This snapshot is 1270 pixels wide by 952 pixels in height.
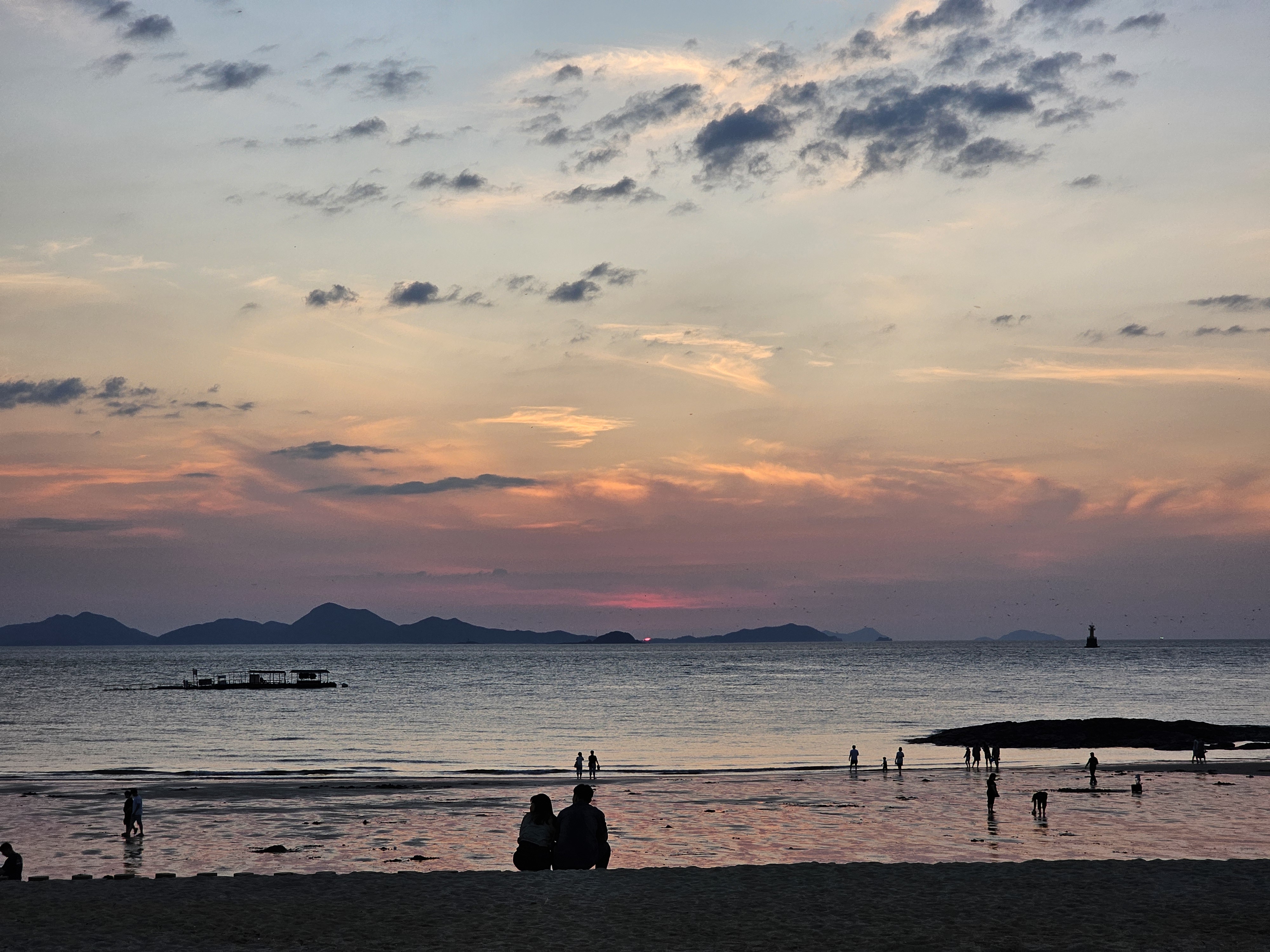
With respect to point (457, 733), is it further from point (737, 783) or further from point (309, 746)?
point (737, 783)

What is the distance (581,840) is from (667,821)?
22846 millimetres

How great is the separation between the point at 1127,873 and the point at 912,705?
107m

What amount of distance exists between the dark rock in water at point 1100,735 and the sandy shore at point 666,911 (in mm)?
57473

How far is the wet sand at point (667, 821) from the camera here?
99.7ft

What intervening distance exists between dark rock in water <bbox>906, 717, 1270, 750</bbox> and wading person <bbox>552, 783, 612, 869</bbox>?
59.7m

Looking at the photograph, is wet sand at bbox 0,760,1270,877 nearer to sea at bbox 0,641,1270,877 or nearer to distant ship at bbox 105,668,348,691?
sea at bbox 0,641,1270,877

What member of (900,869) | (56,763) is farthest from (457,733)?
(900,869)

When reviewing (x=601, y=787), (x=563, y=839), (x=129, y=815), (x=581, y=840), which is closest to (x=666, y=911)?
(x=581, y=840)

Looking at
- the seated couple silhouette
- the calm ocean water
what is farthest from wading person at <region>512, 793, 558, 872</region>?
the calm ocean water

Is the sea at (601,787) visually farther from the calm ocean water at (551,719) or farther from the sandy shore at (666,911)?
the sandy shore at (666,911)

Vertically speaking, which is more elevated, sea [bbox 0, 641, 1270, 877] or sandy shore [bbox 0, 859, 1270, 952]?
sandy shore [bbox 0, 859, 1270, 952]

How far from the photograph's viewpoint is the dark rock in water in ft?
245

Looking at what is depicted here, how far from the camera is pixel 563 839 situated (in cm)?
1666

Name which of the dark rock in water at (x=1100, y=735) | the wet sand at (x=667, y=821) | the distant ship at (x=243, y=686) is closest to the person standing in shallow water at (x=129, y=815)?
the wet sand at (x=667, y=821)
